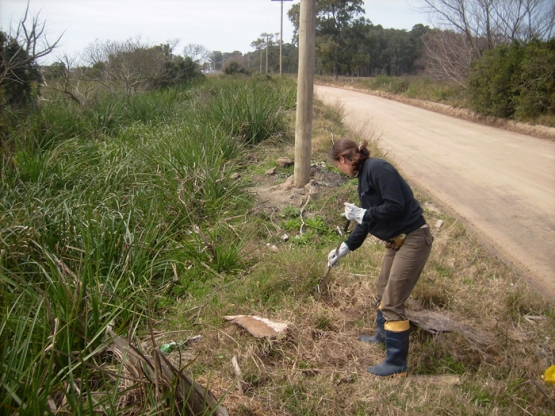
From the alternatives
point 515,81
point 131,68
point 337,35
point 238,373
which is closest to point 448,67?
point 515,81

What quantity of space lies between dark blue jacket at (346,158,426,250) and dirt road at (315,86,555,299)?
2.39 m

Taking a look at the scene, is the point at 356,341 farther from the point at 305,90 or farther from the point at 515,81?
the point at 515,81

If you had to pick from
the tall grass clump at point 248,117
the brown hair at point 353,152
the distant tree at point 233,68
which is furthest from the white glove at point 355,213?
the distant tree at point 233,68

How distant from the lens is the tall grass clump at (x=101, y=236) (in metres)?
2.60

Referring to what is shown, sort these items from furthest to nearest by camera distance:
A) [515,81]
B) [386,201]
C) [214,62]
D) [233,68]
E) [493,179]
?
[214,62], [233,68], [515,81], [493,179], [386,201]

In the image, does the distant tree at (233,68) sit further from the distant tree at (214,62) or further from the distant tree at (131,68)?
the distant tree at (131,68)

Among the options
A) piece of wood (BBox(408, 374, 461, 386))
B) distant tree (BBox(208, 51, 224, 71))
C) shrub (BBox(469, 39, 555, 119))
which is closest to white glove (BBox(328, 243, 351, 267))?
piece of wood (BBox(408, 374, 461, 386))

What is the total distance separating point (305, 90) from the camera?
6.56 meters

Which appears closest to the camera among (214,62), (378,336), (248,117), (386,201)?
(386,201)

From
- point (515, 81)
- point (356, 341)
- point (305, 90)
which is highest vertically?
point (305, 90)

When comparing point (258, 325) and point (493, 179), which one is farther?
point (493, 179)

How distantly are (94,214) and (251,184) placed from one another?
2447 millimetres

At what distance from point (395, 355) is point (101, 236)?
10.00ft

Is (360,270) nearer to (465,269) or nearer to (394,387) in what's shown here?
(465,269)
